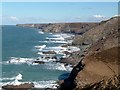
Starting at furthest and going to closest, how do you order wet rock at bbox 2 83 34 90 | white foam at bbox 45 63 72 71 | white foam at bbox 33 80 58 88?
white foam at bbox 45 63 72 71
white foam at bbox 33 80 58 88
wet rock at bbox 2 83 34 90

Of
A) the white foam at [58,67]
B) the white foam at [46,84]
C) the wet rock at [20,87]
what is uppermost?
the wet rock at [20,87]

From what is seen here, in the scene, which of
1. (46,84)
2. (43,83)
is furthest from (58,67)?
(46,84)

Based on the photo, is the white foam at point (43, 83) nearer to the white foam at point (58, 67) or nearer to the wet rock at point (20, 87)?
the wet rock at point (20, 87)

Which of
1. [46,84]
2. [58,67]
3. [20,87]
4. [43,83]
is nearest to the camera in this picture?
[20,87]

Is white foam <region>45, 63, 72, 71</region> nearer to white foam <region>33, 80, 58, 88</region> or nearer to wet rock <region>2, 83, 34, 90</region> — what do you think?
white foam <region>33, 80, 58, 88</region>

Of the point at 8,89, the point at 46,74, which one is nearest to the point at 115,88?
the point at 8,89

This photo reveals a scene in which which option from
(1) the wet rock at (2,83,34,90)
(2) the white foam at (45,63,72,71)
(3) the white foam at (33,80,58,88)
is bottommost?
(2) the white foam at (45,63,72,71)

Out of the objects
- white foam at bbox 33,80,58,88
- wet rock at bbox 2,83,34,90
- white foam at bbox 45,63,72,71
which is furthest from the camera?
white foam at bbox 45,63,72,71

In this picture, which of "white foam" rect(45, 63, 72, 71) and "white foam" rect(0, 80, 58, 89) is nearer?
"white foam" rect(0, 80, 58, 89)

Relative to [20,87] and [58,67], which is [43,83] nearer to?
[20,87]

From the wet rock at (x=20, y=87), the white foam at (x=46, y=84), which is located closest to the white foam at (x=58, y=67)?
the white foam at (x=46, y=84)

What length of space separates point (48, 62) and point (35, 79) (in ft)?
49.8

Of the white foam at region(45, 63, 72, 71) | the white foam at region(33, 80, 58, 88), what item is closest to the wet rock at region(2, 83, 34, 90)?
the white foam at region(33, 80, 58, 88)

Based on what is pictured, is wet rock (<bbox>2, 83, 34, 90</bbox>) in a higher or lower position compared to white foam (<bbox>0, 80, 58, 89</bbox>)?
higher
